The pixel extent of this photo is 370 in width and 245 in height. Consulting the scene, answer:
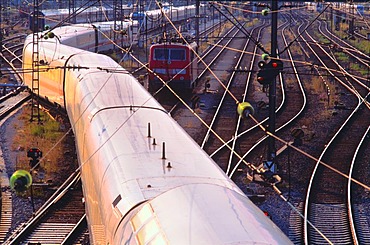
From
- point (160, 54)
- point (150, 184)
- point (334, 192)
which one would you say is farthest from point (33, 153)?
point (160, 54)

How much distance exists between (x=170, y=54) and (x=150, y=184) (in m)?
18.1

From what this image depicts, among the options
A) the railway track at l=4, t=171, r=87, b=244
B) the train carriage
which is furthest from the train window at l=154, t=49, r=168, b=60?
the railway track at l=4, t=171, r=87, b=244

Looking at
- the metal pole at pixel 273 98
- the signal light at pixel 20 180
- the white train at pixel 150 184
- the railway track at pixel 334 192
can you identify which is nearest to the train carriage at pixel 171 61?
the railway track at pixel 334 192

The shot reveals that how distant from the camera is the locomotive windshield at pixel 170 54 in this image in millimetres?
23500

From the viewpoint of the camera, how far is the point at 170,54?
77.2ft

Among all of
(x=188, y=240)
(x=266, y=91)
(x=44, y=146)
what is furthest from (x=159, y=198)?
(x=266, y=91)

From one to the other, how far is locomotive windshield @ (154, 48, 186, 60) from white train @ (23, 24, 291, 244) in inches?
493

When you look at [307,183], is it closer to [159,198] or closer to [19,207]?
[19,207]

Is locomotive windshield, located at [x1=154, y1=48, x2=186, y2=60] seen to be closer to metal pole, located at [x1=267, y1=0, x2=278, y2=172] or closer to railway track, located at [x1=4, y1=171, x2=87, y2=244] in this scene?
metal pole, located at [x1=267, y1=0, x2=278, y2=172]

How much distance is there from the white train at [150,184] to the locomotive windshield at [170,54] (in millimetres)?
12526

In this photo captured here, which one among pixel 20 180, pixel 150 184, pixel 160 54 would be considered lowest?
pixel 160 54

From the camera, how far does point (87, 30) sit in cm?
3128

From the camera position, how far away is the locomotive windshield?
925 inches

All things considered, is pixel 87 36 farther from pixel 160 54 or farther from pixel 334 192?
pixel 334 192
